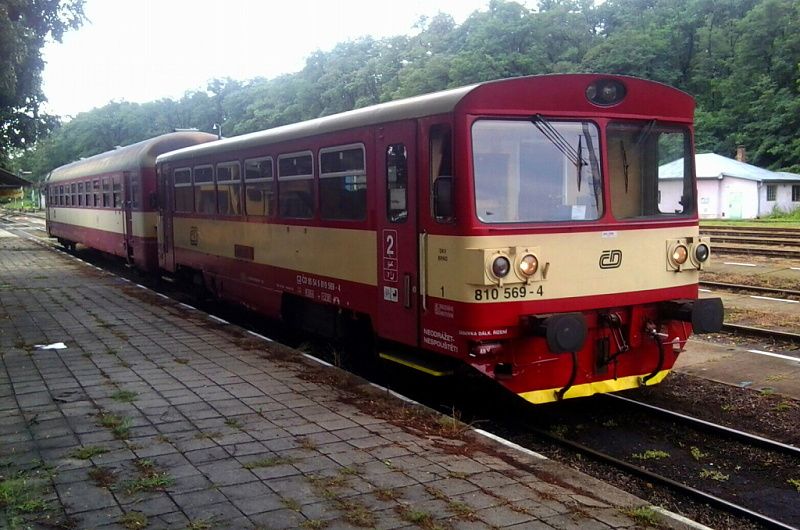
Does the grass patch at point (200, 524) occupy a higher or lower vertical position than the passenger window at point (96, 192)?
lower

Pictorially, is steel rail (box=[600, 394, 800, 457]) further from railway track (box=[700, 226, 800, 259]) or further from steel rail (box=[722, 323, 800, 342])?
railway track (box=[700, 226, 800, 259])

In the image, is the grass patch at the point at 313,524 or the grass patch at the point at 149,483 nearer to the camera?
the grass patch at the point at 313,524

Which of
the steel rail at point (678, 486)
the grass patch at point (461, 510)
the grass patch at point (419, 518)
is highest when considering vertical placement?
the grass patch at point (419, 518)

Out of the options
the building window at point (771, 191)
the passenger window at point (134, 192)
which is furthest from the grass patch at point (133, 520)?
the building window at point (771, 191)

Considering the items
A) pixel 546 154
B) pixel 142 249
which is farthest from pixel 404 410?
pixel 142 249

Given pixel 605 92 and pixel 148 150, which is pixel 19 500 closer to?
pixel 605 92

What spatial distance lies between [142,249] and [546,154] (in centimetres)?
1295

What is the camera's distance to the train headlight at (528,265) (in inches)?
245

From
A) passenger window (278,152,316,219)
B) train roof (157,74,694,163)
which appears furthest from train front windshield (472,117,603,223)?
passenger window (278,152,316,219)

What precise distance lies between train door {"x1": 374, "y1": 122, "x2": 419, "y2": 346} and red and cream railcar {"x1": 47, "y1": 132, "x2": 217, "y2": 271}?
1052cm

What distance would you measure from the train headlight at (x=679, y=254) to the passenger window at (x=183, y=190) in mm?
8891

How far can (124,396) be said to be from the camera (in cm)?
695

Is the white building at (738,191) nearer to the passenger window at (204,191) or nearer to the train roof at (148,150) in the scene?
the train roof at (148,150)

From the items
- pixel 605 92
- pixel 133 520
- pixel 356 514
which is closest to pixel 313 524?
pixel 356 514
